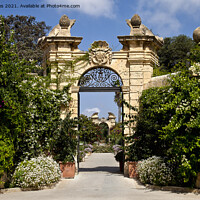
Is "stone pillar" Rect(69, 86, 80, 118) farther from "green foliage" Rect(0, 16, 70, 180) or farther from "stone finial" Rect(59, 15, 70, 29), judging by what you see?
"stone finial" Rect(59, 15, 70, 29)

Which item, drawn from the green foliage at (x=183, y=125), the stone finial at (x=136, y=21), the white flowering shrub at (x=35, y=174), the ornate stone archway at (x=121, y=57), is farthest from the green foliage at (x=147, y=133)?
the white flowering shrub at (x=35, y=174)

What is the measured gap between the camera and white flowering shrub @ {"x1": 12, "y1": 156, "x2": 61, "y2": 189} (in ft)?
29.2

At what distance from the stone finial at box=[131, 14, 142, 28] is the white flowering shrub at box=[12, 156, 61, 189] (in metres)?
5.95

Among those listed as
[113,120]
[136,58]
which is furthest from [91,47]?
[113,120]

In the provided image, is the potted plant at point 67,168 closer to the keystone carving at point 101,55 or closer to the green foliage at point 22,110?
the green foliage at point 22,110

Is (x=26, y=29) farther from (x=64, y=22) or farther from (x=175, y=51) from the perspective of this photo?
(x=64, y=22)

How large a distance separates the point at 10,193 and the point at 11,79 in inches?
115

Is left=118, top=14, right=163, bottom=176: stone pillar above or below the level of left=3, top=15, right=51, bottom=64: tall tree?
below

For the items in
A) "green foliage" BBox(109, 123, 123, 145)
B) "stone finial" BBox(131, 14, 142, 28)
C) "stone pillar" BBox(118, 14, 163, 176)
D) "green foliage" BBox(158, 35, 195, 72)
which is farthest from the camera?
"green foliage" BBox(158, 35, 195, 72)

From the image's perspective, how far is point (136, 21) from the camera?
40.6 feet

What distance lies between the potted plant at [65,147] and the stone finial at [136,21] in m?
4.12

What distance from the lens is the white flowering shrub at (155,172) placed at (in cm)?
883

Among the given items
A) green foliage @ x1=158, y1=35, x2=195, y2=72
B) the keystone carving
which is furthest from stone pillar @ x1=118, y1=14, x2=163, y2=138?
green foliage @ x1=158, y1=35, x2=195, y2=72

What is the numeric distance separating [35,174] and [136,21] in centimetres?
667
